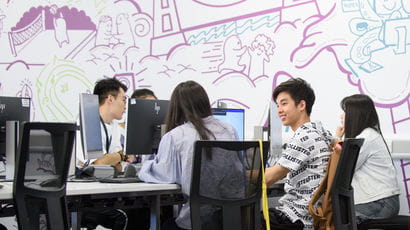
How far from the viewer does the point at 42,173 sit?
89.7 inches

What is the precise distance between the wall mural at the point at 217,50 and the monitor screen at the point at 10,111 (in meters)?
2.45

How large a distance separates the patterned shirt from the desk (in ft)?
2.04

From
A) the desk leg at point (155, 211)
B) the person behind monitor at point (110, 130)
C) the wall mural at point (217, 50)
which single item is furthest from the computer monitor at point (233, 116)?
the desk leg at point (155, 211)

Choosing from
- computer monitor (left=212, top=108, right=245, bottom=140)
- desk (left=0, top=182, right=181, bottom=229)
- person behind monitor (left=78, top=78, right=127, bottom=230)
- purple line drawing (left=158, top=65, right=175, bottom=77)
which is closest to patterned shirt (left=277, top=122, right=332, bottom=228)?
desk (left=0, top=182, right=181, bottom=229)

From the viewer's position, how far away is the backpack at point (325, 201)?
276 cm

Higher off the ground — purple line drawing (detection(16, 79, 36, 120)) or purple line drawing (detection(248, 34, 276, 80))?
purple line drawing (detection(248, 34, 276, 80))

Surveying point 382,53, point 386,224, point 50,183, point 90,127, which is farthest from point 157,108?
point 382,53

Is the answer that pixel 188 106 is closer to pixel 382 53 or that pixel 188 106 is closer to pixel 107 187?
pixel 107 187

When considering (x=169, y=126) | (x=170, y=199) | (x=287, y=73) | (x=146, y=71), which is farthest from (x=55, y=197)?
(x=146, y=71)

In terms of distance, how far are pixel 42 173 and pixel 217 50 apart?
3.31 meters

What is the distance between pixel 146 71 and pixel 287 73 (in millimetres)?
1476

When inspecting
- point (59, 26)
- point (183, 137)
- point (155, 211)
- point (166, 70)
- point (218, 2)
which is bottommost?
point (155, 211)

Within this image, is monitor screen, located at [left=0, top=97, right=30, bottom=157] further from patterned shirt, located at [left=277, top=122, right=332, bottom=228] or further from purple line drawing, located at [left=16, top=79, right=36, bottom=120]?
purple line drawing, located at [left=16, top=79, right=36, bottom=120]

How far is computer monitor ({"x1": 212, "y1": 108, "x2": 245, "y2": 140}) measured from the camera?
4.09 metres
